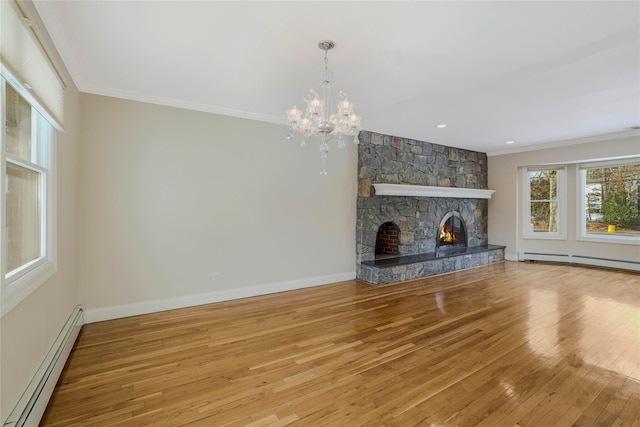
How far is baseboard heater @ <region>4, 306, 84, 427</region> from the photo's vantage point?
1.43 metres

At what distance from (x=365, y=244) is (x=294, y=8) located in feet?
11.8

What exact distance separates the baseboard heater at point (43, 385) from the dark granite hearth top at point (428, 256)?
3662 millimetres

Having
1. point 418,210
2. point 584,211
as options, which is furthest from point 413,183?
point 584,211

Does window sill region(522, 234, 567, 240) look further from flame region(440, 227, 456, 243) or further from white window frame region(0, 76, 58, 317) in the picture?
white window frame region(0, 76, 58, 317)

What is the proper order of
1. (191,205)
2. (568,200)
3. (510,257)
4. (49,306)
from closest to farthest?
(49,306) < (191,205) < (568,200) < (510,257)

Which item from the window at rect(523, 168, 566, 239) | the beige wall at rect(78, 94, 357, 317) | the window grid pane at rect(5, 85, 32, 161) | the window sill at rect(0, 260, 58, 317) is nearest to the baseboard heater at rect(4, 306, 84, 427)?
the window sill at rect(0, 260, 58, 317)

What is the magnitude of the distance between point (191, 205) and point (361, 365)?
2599 mm

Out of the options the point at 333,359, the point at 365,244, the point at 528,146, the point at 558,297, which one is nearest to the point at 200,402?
the point at 333,359

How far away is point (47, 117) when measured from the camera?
1864 millimetres

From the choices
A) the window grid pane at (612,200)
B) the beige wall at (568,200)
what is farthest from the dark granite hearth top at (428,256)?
the window grid pane at (612,200)

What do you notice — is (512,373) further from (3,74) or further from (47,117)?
(47,117)

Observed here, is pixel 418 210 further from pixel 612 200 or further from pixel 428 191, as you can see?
pixel 612 200

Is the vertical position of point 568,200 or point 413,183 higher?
point 413,183

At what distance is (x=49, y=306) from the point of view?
6.78 ft
